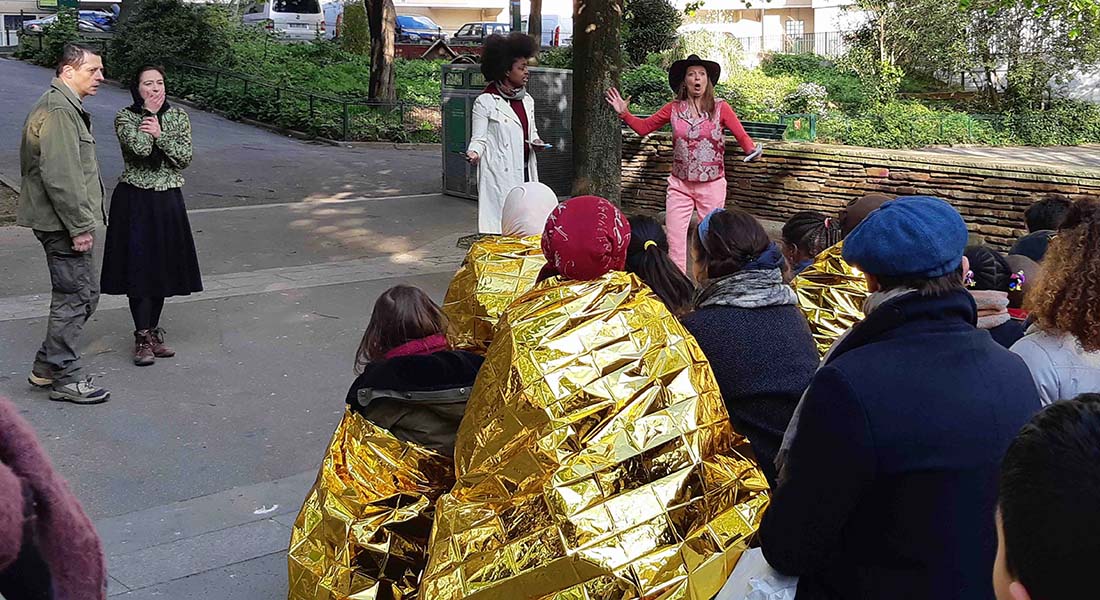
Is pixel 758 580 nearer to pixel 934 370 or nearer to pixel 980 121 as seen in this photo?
pixel 934 370

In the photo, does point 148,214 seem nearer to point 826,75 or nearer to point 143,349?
point 143,349

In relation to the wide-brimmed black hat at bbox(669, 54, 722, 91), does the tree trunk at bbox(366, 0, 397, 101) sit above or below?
above

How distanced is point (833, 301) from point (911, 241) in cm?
220

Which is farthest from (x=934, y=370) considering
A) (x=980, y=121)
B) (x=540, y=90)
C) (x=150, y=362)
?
(x=980, y=121)

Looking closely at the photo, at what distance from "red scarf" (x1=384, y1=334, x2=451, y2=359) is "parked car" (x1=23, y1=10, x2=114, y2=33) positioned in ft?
89.6

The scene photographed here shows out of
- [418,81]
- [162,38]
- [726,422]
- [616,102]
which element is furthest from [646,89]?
[726,422]

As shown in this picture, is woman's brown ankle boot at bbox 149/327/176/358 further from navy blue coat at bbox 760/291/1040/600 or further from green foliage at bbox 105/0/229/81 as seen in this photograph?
green foliage at bbox 105/0/229/81

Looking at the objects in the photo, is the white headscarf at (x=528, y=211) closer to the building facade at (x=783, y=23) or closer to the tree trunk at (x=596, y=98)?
the tree trunk at (x=596, y=98)

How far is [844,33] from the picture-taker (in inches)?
1271

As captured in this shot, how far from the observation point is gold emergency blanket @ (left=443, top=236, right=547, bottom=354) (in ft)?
14.2

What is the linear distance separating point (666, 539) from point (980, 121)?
22.9 meters

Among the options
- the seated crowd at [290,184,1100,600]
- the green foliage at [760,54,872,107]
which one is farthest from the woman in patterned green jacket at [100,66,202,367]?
the green foliage at [760,54,872,107]

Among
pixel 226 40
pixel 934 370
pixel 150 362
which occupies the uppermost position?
pixel 226 40

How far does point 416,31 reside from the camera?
41.2m
